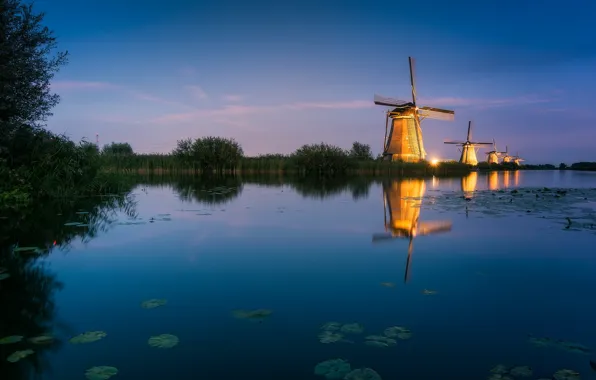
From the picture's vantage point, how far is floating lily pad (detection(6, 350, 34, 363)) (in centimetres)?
259

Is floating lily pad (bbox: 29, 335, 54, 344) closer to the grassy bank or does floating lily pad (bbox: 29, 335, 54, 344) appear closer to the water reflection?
the water reflection

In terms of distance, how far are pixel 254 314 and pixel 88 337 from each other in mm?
1278

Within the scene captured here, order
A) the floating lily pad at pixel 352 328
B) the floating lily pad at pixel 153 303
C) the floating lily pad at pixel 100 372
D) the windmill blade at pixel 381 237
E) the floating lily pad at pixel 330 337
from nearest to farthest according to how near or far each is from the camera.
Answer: the floating lily pad at pixel 100 372, the floating lily pad at pixel 330 337, the floating lily pad at pixel 352 328, the floating lily pad at pixel 153 303, the windmill blade at pixel 381 237

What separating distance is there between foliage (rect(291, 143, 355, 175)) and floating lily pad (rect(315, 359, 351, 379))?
1357 inches

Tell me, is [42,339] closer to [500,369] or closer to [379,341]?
[379,341]

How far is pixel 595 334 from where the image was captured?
10.5 feet

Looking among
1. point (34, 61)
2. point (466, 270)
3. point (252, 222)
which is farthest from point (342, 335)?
point (34, 61)

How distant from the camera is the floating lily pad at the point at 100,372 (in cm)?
241

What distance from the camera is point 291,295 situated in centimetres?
401

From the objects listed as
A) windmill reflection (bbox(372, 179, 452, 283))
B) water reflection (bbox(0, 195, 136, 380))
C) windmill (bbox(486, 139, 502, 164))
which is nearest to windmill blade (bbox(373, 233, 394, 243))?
windmill reflection (bbox(372, 179, 452, 283))

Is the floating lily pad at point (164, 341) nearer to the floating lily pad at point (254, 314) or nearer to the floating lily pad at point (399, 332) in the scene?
the floating lily pad at point (254, 314)

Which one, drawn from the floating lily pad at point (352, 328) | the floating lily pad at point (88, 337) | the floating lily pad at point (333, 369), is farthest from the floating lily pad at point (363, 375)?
the floating lily pad at point (88, 337)

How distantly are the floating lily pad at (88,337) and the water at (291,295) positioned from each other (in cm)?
4

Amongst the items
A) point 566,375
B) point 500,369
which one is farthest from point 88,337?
point 566,375
